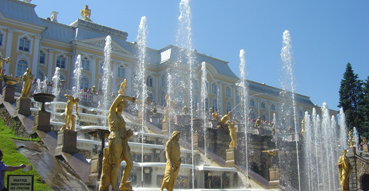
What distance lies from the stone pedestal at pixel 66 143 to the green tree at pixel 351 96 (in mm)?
42662

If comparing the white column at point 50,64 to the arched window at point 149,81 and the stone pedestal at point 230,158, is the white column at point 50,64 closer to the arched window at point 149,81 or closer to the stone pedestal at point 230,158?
the arched window at point 149,81

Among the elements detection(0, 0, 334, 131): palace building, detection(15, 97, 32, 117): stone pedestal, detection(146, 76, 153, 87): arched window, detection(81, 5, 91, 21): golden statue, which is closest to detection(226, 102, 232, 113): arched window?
detection(0, 0, 334, 131): palace building

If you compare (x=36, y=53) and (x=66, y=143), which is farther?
(x=36, y=53)

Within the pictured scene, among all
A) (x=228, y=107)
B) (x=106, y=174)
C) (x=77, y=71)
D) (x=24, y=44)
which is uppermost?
(x=24, y=44)

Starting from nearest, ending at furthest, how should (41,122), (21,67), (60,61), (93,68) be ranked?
(41,122), (21,67), (60,61), (93,68)

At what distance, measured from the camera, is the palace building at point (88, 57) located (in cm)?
3847

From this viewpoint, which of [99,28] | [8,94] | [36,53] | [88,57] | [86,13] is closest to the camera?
[8,94]

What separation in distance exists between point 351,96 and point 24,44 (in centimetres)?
4004

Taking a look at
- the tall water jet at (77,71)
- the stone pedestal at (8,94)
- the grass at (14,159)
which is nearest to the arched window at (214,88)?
the tall water jet at (77,71)

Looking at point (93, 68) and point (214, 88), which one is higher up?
point (93, 68)

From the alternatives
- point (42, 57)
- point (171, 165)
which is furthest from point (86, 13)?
point (171, 165)

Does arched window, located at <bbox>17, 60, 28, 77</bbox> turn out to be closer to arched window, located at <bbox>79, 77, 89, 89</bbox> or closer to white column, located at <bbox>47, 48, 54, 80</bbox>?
white column, located at <bbox>47, 48, 54, 80</bbox>

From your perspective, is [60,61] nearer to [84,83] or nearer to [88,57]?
[88,57]

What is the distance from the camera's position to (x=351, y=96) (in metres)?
51.6
